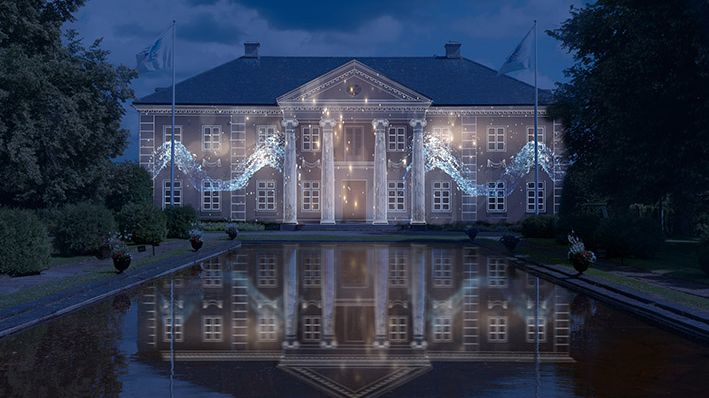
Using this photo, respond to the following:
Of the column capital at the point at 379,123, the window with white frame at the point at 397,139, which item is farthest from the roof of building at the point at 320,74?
the column capital at the point at 379,123

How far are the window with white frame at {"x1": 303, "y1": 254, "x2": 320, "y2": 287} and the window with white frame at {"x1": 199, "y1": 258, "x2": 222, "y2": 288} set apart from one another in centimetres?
229

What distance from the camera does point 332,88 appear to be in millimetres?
55469

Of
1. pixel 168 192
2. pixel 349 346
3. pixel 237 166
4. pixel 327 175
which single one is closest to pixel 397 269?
pixel 349 346

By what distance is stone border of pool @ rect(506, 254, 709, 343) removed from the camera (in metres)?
12.5

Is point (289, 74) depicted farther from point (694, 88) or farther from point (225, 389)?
point (225, 389)

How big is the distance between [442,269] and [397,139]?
114ft

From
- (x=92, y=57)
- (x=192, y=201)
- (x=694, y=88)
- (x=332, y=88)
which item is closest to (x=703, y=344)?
(x=694, y=88)

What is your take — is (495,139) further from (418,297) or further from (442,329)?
(442,329)

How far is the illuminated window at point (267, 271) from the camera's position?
19.2m

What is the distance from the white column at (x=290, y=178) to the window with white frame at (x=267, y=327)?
42.1 metres

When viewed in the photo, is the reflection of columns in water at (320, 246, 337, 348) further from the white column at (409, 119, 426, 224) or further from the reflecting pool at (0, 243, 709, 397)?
the white column at (409, 119, 426, 224)

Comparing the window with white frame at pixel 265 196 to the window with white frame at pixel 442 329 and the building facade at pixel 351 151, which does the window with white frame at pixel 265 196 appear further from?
the window with white frame at pixel 442 329

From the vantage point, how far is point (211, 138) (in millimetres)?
57469

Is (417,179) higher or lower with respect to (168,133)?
lower
